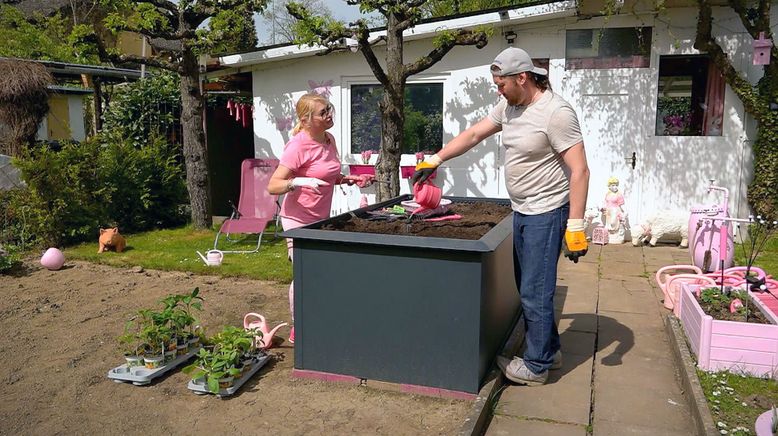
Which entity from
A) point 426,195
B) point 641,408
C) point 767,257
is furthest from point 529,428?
point 767,257

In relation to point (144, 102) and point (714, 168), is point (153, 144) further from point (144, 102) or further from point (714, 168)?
point (714, 168)

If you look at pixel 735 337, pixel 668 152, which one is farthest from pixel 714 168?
pixel 735 337

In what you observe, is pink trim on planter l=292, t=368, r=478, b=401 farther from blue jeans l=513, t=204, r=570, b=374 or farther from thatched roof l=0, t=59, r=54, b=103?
thatched roof l=0, t=59, r=54, b=103

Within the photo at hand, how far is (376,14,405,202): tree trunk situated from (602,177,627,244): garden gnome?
2.83m

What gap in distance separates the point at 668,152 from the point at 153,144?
24.6 ft

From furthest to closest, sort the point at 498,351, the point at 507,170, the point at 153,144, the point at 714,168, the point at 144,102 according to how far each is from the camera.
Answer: the point at 144,102 → the point at 153,144 → the point at 714,168 → the point at 498,351 → the point at 507,170

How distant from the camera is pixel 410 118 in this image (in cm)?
915

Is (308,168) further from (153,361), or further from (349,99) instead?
(349,99)

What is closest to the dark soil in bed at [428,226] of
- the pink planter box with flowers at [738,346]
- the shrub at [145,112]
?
the pink planter box with flowers at [738,346]

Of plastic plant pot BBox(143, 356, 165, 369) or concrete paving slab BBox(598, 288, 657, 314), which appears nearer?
plastic plant pot BBox(143, 356, 165, 369)

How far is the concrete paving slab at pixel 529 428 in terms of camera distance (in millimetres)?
3070

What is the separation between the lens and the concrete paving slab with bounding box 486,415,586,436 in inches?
121

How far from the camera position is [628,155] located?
8.30m

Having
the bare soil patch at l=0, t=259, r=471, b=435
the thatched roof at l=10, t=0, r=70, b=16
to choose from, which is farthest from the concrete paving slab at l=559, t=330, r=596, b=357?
the thatched roof at l=10, t=0, r=70, b=16
